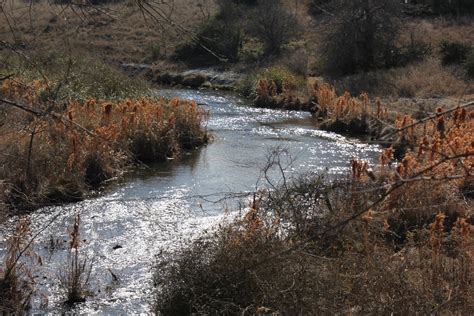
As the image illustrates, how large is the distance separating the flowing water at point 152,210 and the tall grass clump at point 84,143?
1.24 ft

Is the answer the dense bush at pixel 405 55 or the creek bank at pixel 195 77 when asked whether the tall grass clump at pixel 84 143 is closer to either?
the creek bank at pixel 195 77

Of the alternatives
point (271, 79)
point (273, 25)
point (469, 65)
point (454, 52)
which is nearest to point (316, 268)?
point (469, 65)

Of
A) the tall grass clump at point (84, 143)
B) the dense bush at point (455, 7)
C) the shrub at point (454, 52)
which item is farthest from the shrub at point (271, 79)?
the dense bush at point (455, 7)

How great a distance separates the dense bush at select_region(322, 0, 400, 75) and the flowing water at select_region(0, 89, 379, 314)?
9.88 m

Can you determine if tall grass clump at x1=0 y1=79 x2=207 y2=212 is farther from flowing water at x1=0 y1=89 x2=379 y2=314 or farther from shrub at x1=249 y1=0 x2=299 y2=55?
shrub at x1=249 y1=0 x2=299 y2=55

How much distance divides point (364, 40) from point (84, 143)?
814 inches

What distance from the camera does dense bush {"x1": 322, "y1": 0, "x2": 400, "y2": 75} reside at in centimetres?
2816

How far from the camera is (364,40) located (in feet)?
93.2

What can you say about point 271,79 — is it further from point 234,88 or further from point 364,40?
point 364,40

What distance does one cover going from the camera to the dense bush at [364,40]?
28.2m

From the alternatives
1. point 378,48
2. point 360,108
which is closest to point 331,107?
point 360,108

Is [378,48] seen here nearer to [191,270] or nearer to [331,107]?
[331,107]

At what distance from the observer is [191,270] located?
6.30 meters

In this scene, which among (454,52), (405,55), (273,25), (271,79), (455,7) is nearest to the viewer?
(271,79)
